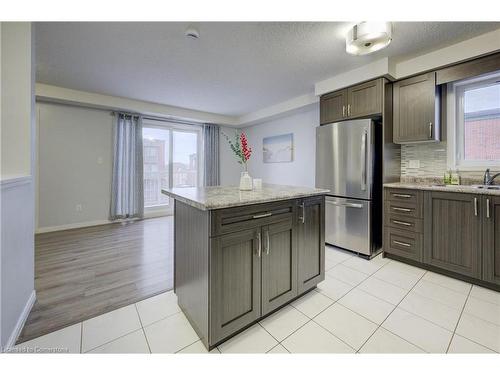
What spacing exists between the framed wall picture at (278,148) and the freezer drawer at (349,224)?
2164 millimetres

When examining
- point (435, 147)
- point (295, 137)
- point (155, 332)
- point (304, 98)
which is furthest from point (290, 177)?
point (155, 332)

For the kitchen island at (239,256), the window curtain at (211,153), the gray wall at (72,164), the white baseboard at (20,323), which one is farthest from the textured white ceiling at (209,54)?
the white baseboard at (20,323)

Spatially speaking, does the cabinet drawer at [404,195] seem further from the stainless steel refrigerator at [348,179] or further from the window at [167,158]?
the window at [167,158]

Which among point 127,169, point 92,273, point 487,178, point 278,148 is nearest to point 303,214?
point 487,178

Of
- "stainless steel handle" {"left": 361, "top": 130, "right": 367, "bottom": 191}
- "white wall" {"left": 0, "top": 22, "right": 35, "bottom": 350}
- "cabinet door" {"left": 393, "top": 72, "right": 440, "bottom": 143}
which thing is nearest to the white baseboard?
"white wall" {"left": 0, "top": 22, "right": 35, "bottom": 350}

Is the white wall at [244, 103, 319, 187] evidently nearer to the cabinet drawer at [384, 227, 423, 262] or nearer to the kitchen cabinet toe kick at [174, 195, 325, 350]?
the cabinet drawer at [384, 227, 423, 262]

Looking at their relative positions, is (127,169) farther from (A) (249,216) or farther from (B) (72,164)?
(A) (249,216)

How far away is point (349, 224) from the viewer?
2.84 meters

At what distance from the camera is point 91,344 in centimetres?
134

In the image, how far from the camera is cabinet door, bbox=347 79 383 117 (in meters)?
2.67

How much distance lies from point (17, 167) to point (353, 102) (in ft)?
11.5

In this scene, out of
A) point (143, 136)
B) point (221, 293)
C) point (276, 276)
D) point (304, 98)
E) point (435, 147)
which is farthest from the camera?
point (143, 136)

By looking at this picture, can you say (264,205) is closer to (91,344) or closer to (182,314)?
(182,314)
